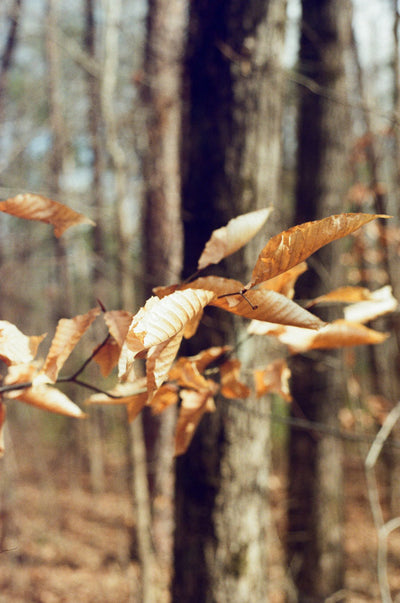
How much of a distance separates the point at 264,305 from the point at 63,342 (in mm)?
340

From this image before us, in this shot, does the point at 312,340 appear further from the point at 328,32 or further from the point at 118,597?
the point at 118,597

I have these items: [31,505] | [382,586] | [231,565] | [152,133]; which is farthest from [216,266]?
[31,505]

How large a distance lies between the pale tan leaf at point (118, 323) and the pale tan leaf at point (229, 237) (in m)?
0.16

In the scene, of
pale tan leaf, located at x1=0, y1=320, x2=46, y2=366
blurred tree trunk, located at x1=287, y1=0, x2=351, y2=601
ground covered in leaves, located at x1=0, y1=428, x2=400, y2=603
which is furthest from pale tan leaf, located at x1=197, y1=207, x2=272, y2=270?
ground covered in leaves, located at x1=0, y1=428, x2=400, y2=603

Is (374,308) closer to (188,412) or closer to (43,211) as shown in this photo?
(188,412)

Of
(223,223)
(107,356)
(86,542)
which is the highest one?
(223,223)

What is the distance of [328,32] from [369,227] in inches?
55.7

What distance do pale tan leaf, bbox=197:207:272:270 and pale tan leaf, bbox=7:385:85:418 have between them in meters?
0.38

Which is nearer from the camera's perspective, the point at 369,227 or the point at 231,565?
the point at 231,565

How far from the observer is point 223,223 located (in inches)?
57.1

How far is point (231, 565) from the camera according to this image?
1445 millimetres

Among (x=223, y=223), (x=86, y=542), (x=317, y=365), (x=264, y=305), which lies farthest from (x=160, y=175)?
(x=86, y=542)

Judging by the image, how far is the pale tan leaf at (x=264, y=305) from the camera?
1.92 ft

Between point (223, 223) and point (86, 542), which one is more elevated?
point (223, 223)
